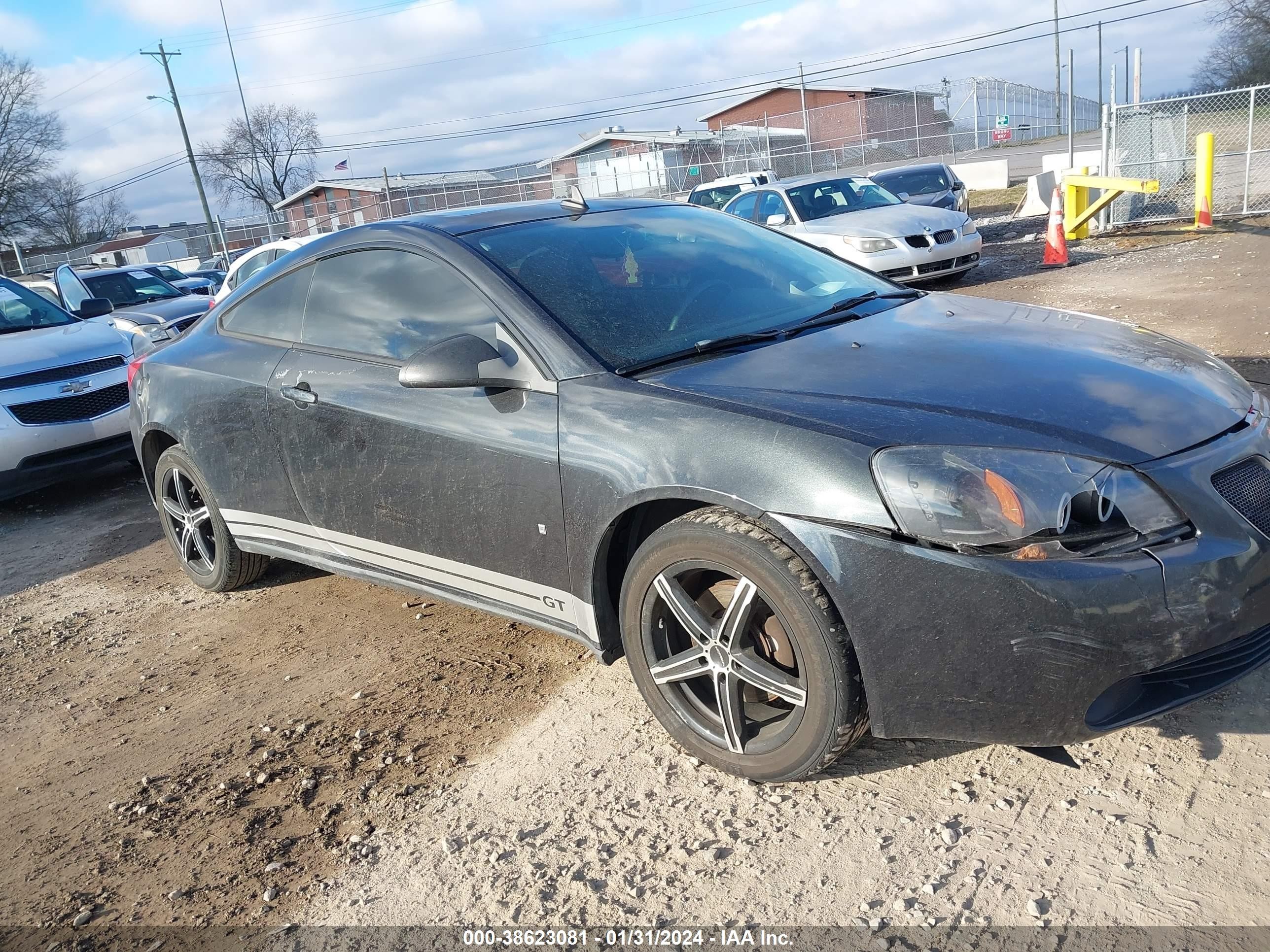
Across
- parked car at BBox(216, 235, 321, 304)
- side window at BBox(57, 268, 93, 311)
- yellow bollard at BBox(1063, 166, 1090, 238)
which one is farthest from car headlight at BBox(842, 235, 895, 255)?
side window at BBox(57, 268, 93, 311)

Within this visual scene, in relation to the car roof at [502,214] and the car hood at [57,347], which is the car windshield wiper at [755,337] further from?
the car hood at [57,347]

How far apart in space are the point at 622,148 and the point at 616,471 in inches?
1724

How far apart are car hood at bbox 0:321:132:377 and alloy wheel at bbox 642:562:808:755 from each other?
5.75m

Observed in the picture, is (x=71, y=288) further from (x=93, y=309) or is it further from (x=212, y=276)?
(x=212, y=276)

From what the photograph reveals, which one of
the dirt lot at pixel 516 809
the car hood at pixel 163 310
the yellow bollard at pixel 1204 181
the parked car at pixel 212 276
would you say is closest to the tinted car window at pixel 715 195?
the yellow bollard at pixel 1204 181

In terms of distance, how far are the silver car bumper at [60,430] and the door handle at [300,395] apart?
3082 mm

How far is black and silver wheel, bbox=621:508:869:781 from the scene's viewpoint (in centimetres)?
248

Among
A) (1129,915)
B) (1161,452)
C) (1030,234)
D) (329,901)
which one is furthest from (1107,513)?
(1030,234)

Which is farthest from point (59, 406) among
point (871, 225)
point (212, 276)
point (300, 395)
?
point (212, 276)

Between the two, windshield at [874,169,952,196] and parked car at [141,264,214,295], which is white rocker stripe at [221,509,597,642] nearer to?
parked car at [141,264,214,295]

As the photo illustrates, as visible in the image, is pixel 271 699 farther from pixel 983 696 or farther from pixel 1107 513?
pixel 1107 513

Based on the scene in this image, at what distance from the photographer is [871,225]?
12211mm

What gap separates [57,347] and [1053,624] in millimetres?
7136

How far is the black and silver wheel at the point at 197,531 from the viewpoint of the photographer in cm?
456
